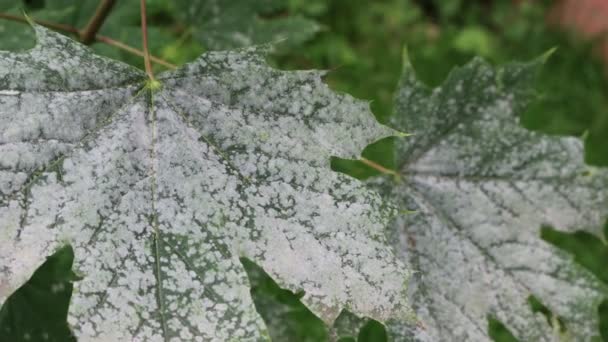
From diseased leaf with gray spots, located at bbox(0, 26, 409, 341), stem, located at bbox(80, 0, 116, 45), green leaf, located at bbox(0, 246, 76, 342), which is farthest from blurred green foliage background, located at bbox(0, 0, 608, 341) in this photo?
diseased leaf with gray spots, located at bbox(0, 26, 409, 341)

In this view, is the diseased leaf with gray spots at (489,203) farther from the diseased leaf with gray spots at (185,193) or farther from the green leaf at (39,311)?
the green leaf at (39,311)

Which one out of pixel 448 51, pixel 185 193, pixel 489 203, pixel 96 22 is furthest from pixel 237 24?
pixel 448 51

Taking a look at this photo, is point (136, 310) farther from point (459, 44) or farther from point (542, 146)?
point (459, 44)

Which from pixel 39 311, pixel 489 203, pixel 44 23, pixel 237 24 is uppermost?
pixel 237 24

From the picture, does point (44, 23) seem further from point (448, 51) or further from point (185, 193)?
point (448, 51)

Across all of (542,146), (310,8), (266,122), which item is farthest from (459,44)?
(266,122)

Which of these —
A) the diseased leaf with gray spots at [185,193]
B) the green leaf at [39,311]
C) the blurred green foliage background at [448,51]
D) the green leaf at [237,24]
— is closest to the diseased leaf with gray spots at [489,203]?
the diseased leaf with gray spots at [185,193]
